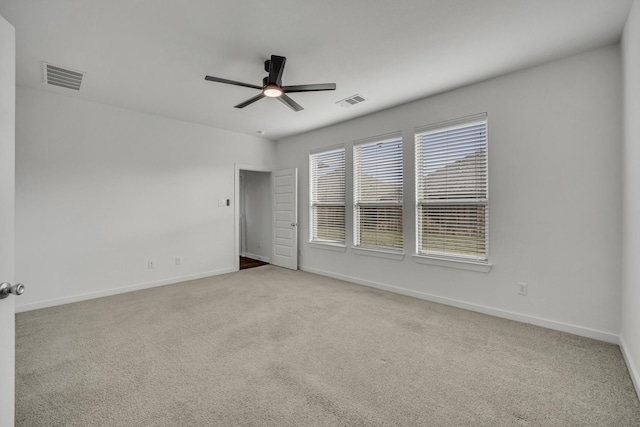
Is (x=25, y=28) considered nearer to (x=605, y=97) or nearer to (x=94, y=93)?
(x=94, y=93)

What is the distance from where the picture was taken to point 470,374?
2.15 metres

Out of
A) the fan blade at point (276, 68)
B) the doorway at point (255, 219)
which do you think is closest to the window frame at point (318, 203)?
the doorway at point (255, 219)

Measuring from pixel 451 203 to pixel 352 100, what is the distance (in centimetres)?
191

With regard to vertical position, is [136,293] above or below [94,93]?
below

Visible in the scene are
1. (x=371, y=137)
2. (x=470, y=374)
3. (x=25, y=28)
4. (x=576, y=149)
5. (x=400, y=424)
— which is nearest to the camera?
(x=400, y=424)

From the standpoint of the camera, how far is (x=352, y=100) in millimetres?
3973

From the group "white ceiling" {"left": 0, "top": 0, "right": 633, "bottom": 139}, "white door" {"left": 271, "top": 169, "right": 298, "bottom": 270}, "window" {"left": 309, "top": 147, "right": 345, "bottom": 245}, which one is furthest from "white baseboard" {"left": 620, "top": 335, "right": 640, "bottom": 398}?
"white door" {"left": 271, "top": 169, "right": 298, "bottom": 270}

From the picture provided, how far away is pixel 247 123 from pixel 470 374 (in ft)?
15.2

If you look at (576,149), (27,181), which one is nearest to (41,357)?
(27,181)

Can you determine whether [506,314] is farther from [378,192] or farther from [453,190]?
[378,192]

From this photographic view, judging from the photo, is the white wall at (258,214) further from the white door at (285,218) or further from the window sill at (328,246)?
the window sill at (328,246)

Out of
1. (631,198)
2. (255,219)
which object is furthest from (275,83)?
(255,219)

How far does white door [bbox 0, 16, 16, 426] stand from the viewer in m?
1.21

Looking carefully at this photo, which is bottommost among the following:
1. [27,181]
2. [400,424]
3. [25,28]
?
[400,424]
